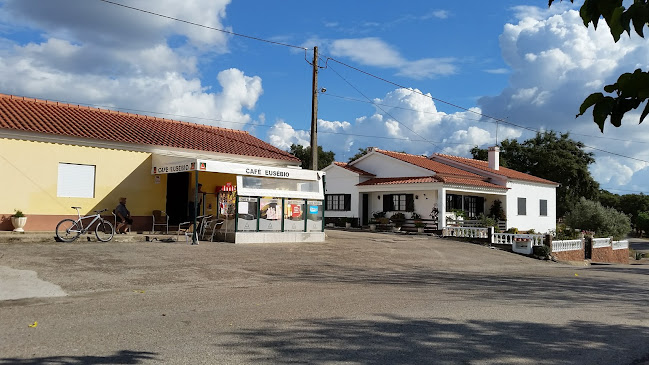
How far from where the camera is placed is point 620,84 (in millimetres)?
2680

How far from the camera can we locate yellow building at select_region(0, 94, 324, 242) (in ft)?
55.6

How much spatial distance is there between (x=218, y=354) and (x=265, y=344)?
0.66 meters

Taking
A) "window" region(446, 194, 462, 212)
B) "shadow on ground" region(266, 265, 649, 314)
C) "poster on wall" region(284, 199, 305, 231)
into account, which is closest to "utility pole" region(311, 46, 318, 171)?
"poster on wall" region(284, 199, 305, 231)

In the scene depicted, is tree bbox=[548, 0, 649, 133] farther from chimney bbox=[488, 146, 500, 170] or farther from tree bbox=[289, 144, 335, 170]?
tree bbox=[289, 144, 335, 170]

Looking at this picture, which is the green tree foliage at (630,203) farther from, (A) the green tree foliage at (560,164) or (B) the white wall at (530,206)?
(B) the white wall at (530,206)

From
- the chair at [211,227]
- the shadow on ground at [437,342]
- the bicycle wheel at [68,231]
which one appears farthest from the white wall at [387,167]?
the shadow on ground at [437,342]

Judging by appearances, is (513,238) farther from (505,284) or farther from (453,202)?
(505,284)

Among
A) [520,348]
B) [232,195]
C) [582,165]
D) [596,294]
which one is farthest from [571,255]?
[582,165]

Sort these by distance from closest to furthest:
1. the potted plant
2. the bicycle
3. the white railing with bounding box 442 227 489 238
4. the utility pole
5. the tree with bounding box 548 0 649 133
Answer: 1. the tree with bounding box 548 0 649 133
2. the bicycle
3. the potted plant
4. the utility pole
5. the white railing with bounding box 442 227 489 238

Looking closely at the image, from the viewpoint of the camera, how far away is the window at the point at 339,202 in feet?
113

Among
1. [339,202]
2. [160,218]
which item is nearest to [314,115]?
[160,218]

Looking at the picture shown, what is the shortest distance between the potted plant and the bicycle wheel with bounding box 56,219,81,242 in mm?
1945

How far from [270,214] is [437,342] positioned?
12.9 meters

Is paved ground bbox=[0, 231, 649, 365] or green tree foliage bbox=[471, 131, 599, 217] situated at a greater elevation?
green tree foliage bbox=[471, 131, 599, 217]
